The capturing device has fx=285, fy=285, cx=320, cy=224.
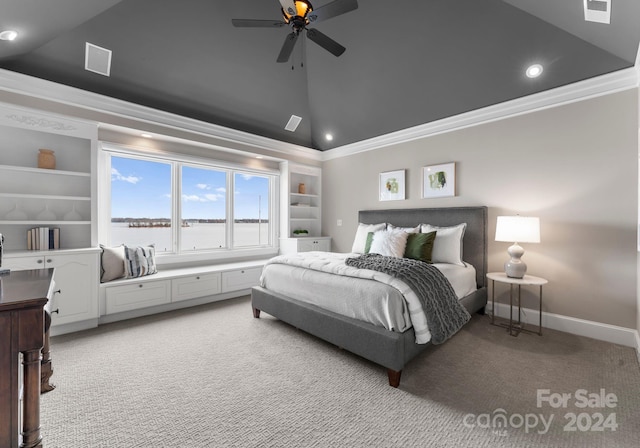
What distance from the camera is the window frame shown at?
12.1 ft

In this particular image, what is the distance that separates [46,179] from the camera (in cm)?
329

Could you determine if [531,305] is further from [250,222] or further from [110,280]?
[110,280]

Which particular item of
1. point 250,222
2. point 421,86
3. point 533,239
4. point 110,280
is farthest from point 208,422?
point 421,86

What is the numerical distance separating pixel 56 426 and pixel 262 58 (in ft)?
13.7

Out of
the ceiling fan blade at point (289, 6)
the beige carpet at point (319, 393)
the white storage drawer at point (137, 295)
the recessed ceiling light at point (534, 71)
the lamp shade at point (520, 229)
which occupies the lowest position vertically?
the beige carpet at point (319, 393)

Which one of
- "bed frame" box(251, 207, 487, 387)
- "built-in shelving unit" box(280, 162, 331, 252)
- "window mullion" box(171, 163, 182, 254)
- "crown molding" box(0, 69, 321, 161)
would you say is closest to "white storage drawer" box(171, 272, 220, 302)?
"window mullion" box(171, 163, 182, 254)

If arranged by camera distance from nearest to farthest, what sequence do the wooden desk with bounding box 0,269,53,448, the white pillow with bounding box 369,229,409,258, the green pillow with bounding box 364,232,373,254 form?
the wooden desk with bounding box 0,269,53,448 → the white pillow with bounding box 369,229,409,258 → the green pillow with bounding box 364,232,373,254

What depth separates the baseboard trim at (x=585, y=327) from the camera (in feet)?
9.09

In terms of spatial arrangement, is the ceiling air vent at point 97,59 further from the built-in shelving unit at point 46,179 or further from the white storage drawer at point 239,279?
the white storage drawer at point 239,279

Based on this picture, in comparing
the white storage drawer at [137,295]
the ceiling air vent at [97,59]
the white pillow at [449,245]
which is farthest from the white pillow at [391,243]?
the ceiling air vent at [97,59]

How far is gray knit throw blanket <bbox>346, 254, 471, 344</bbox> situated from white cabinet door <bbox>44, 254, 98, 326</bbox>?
2.90 m

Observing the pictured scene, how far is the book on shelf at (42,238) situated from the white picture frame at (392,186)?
4.41 m

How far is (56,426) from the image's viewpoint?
1672 mm

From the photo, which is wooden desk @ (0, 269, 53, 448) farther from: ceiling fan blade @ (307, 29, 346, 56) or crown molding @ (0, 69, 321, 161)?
crown molding @ (0, 69, 321, 161)
